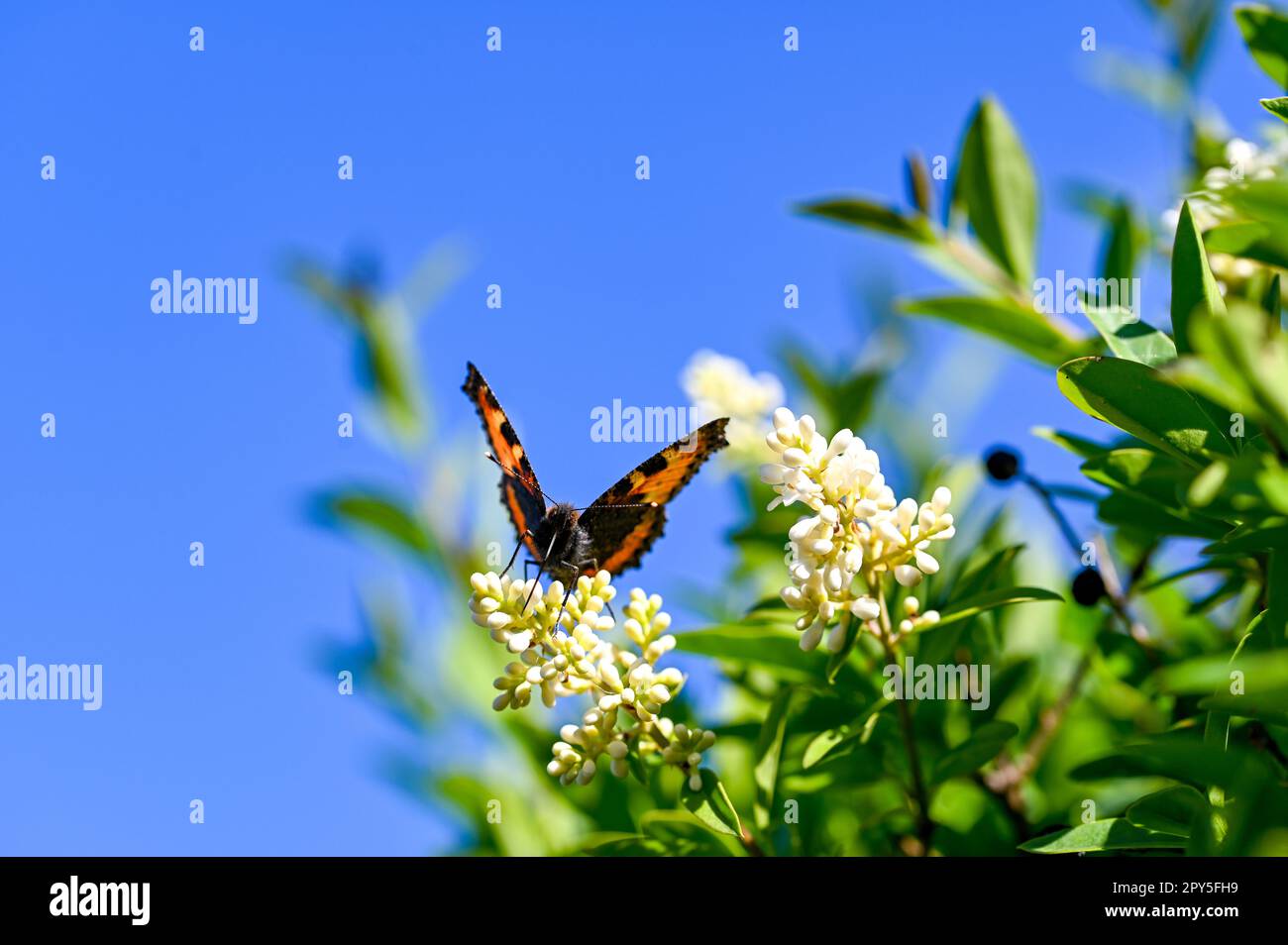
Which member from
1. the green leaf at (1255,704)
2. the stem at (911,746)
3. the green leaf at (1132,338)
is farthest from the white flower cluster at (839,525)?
the green leaf at (1255,704)

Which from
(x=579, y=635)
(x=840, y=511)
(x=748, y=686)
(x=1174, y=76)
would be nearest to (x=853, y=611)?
(x=840, y=511)

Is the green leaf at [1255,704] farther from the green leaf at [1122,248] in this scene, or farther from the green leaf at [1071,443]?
the green leaf at [1122,248]

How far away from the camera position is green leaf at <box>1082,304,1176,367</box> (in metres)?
1.45

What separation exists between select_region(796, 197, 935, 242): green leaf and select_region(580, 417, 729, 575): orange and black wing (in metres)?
0.55

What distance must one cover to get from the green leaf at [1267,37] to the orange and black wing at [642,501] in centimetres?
99

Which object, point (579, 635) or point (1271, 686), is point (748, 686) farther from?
point (1271, 686)

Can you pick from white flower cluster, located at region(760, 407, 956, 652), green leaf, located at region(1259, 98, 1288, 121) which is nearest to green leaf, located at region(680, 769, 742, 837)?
white flower cluster, located at region(760, 407, 956, 652)

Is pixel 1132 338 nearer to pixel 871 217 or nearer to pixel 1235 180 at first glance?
pixel 1235 180

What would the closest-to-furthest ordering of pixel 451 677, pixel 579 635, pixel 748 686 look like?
1. pixel 579 635
2. pixel 748 686
3. pixel 451 677

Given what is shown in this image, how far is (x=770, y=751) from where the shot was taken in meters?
1.69

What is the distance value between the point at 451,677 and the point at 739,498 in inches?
33.6

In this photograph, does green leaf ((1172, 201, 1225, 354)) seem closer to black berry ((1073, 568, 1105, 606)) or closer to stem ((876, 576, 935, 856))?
stem ((876, 576, 935, 856))

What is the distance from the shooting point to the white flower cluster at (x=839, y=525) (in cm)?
144

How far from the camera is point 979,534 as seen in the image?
7.04 ft
